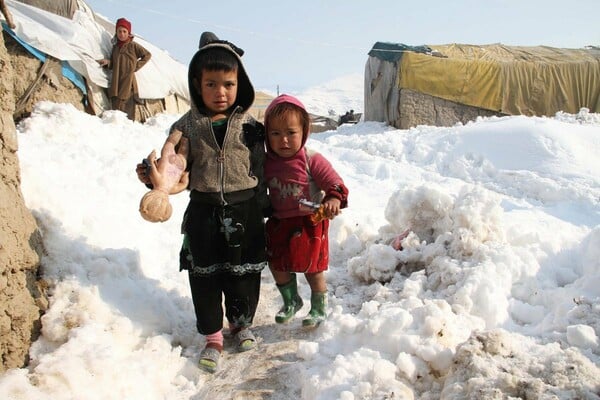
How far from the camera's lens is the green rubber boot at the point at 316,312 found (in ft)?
8.07

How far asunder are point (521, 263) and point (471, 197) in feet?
1.76

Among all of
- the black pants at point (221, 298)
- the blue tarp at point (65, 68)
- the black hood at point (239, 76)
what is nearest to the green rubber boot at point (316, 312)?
the black pants at point (221, 298)

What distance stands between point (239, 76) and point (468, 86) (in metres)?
11.9

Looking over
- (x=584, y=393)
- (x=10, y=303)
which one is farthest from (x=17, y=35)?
(x=584, y=393)

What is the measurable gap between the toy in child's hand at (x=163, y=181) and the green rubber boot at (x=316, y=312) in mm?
944

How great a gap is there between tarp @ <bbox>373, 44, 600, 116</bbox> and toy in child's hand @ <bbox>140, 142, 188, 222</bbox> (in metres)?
11.7

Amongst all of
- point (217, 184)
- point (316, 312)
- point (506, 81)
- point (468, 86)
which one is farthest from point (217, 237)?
point (506, 81)

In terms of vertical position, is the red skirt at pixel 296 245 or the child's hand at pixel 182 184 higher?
the child's hand at pixel 182 184

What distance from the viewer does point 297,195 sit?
2436 mm

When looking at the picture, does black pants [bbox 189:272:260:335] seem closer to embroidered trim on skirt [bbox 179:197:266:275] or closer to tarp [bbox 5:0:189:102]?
embroidered trim on skirt [bbox 179:197:266:275]

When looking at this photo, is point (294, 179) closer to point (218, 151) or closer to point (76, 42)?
point (218, 151)

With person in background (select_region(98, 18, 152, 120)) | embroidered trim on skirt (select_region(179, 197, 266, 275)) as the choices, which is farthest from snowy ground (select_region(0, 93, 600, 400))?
person in background (select_region(98, 18, 152, 120))

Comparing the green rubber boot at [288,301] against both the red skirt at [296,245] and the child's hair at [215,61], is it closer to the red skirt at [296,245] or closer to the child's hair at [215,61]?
the red skirt at [296,245]

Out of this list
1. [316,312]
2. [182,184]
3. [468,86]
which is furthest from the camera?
[468,86]
